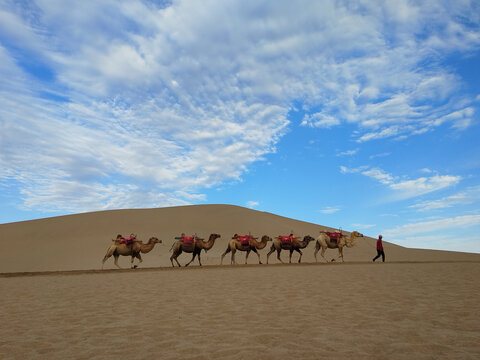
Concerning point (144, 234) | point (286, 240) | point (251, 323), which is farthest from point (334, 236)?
point (144, 234)

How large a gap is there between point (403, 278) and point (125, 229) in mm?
35267

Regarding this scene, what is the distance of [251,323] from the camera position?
605 cm

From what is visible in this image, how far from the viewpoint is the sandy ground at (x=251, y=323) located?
4.60 m

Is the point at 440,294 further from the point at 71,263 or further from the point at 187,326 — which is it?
the point at 71,263

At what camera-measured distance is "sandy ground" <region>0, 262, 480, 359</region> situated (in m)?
4.60

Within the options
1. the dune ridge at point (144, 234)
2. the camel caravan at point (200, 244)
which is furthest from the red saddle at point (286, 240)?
the dune ridge at point (144, 234)

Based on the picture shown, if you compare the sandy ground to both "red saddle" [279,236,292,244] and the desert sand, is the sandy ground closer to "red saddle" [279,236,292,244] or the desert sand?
the desert sand

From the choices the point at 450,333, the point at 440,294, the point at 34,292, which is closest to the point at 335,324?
the point at 450,333

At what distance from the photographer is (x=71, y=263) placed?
3033cm

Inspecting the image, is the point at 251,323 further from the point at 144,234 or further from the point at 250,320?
the point at 144,234

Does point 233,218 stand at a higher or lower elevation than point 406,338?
higher

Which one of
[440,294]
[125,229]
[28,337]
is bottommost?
[28,337]

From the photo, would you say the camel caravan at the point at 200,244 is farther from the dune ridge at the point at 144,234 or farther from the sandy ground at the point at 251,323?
the sandy ground at the point at 251,323

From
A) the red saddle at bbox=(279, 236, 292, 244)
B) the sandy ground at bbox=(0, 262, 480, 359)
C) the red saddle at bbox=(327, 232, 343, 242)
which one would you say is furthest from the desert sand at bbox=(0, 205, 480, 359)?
the red saddle at bbox=(327, 232, 343, 242)
